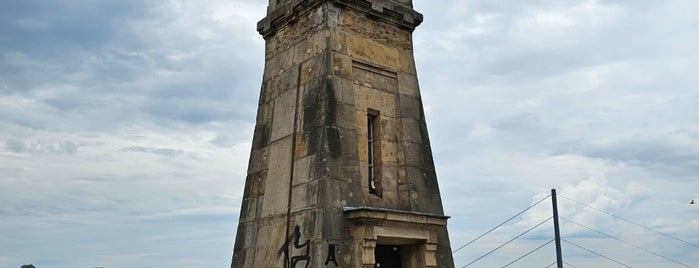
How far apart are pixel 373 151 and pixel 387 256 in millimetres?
2207

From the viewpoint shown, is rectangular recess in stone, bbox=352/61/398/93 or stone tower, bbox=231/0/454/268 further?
rectangular recess in stone, bbox=352/61/398/93

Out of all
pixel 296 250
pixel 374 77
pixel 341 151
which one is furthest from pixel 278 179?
pixel 374 77

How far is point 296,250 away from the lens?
410 inches

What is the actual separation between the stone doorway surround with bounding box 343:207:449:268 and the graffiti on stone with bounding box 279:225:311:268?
855mm

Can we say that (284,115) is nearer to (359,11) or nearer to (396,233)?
(359,11)

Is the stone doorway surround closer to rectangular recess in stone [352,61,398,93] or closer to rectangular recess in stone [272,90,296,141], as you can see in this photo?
rectangular recess in stone [272,90,296,141]

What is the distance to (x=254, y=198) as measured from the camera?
1221 cm

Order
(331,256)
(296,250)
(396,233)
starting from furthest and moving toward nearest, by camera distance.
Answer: (396,233) → (296,250) → (331,256)

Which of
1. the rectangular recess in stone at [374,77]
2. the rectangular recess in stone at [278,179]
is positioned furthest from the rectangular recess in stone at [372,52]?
the rectangular recess in stone at [278,179]

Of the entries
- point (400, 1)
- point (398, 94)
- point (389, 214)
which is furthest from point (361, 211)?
point (400, 1)

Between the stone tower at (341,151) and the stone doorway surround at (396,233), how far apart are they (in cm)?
2

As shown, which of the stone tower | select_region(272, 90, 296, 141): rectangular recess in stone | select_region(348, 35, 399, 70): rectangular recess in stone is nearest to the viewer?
the stone tower

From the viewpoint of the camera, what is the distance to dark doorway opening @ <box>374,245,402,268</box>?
37.3ft

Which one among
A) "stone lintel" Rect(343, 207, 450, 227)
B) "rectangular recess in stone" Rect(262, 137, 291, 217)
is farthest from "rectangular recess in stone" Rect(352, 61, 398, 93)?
"stone lintel" Rect(343, 207, 450, 227)
